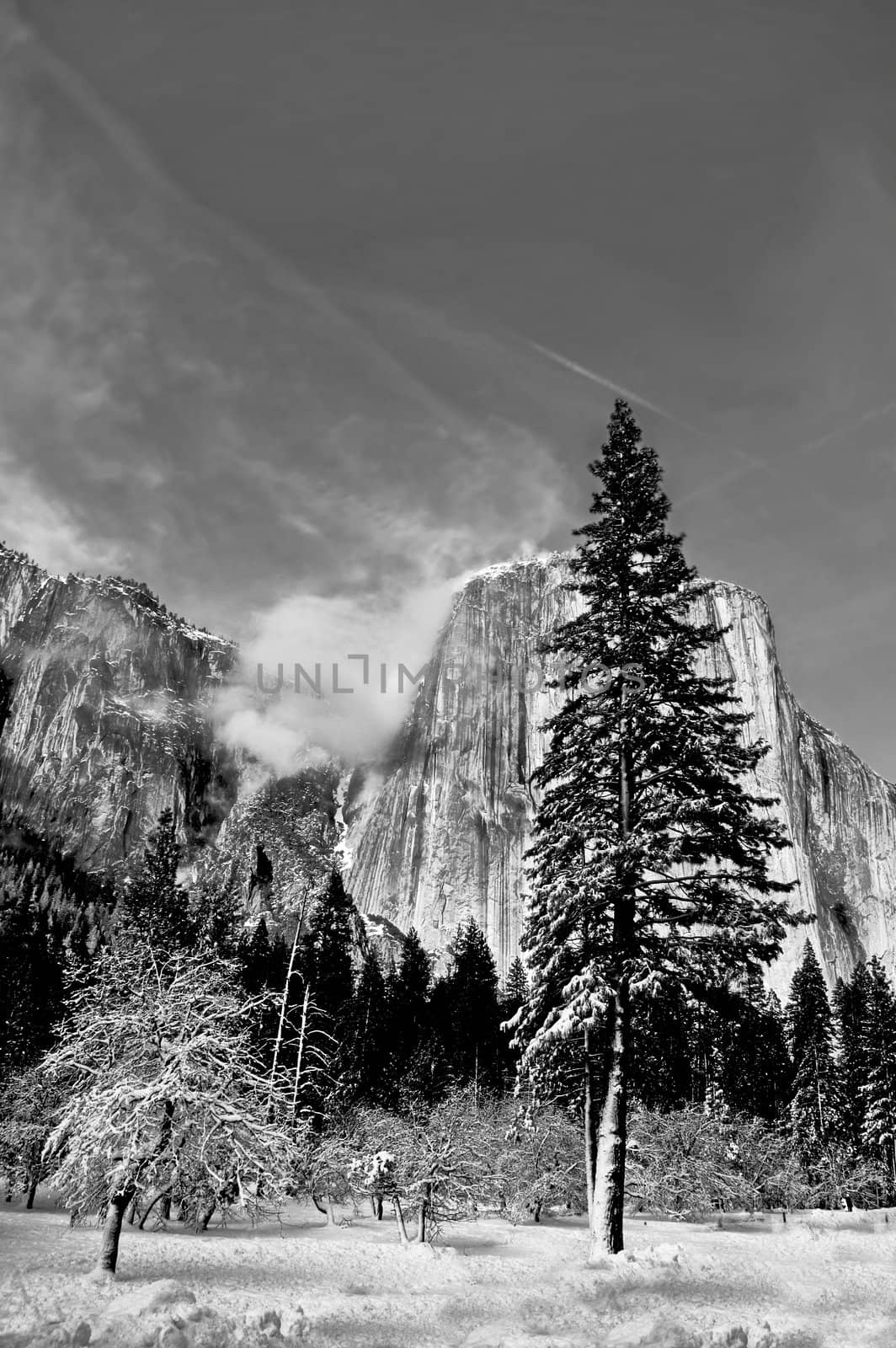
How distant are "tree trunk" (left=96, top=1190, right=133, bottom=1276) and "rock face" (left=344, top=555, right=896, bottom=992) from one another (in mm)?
107356

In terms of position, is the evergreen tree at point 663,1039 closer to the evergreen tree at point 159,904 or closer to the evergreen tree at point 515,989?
the evergreen tree at point 159,904

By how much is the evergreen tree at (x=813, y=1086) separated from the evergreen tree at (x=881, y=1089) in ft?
6.86

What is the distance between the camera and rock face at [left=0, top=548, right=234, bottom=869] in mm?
134375

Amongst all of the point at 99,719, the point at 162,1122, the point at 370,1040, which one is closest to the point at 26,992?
the point at 370,1040

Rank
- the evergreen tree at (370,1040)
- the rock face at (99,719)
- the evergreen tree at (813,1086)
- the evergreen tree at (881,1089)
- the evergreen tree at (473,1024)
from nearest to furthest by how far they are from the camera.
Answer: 1. the evergreen tree at (370,1040)
2. the evergreen tree at (881,1089)
3. the evergreen tree at (813,1086)
4. the evergreen tree at (473,1024)
5. the rock face at (99,719)

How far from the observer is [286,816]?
152 metres

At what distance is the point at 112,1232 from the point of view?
12.2m

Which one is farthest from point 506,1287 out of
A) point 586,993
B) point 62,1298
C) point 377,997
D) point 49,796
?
point 49,796

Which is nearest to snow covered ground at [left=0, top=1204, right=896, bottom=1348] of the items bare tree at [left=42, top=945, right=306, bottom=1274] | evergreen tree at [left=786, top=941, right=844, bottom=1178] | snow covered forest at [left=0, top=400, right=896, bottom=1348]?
snow covered forest at [left=0, top=400, right=896, bottom=1348]

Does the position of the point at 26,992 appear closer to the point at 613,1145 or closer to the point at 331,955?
the point at 331,955

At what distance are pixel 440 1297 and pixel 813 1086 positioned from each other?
1868 inches

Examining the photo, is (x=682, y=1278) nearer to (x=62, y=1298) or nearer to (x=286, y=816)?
(x=62, y=1298)

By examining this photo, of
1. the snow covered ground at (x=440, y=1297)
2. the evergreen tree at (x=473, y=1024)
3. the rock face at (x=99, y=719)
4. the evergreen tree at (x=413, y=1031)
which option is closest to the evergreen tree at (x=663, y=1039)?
the snow covered ground at (x=440, y=1297)

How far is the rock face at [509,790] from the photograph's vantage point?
124 m
